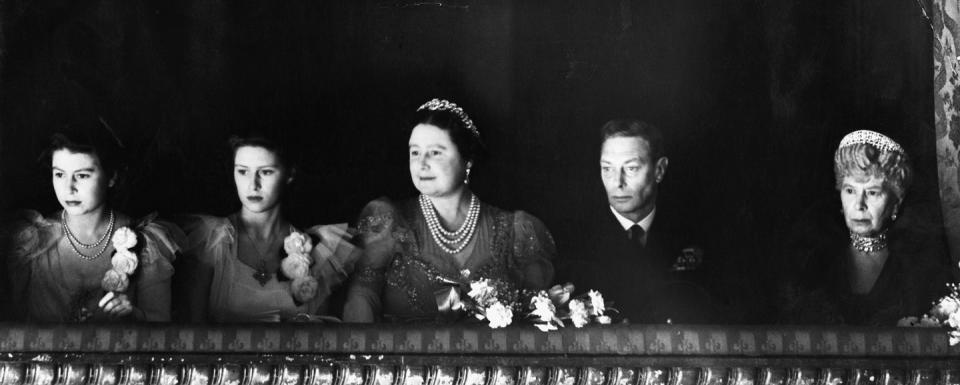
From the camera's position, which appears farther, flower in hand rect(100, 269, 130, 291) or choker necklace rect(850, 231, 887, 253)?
choker necklace rect(850, 231, 887, 253)

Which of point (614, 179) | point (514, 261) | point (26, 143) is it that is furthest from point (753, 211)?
point (26, 143)

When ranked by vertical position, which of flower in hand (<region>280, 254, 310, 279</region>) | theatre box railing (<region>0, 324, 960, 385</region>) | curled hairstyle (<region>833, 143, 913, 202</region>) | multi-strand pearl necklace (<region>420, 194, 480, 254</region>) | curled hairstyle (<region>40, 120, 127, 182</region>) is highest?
curled hairstyle (<region>833, 143, 913, 202</region>)

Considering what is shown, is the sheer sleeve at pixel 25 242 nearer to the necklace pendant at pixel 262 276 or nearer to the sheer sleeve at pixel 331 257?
the necklace pendant at pixel 262 276

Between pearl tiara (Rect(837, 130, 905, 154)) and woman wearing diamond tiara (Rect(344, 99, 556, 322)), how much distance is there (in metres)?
1.89

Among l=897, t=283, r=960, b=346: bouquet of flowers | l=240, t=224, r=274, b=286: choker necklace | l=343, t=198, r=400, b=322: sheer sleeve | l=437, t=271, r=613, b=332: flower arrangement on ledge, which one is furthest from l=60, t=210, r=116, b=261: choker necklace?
l=897, t=283, r=960, b=346: bouquet of flowers

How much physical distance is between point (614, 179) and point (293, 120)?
73.8 inches

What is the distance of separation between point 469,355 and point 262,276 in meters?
1.25

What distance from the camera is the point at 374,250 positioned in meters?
9.30

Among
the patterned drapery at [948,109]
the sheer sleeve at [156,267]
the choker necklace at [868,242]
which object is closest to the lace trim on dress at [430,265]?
the sheer sleeve at [156,267]

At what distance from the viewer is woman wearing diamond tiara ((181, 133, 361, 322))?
29.7 ft

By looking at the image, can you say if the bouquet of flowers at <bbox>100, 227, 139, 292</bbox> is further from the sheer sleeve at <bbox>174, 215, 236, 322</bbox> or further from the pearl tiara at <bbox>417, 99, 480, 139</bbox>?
the pearl tiara at <bbox>417, 99, 480, 139</bbox>

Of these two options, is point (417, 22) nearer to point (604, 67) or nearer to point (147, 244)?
point (604, 67)

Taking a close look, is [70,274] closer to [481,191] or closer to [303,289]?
[303,289]

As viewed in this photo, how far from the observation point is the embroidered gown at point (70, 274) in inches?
351
